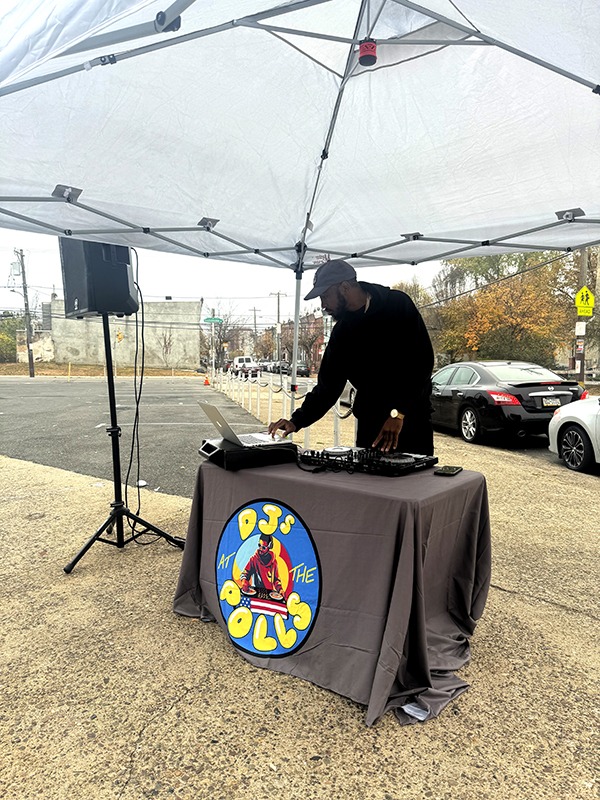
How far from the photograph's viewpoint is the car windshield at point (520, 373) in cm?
820

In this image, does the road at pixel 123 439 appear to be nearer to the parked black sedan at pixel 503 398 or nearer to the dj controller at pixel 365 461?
the parked black sedan at pixel 503 398

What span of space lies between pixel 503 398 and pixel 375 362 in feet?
18.6

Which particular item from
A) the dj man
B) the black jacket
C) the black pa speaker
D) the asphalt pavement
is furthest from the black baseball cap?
the asphalt pavement

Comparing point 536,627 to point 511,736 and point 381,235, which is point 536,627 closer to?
point 511,736

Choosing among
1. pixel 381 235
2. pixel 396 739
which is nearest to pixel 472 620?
pixel 396 739

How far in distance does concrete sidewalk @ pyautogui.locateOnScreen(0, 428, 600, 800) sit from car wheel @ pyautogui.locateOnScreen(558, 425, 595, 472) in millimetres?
3461

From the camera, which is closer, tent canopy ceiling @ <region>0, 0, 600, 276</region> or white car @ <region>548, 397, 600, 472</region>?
tent canopy ceiling @ <region>0, 0, 600, 276</region>

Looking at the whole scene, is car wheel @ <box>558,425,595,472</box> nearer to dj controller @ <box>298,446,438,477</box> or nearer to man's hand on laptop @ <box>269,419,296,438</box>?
dj controller @ <box>298,446,438,477</box>

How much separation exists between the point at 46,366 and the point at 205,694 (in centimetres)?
Result: 4904

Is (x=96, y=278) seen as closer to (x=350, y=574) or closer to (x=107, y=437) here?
(x=350, y=574)

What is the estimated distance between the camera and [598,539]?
411 cm

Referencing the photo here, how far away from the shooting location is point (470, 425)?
339 inches

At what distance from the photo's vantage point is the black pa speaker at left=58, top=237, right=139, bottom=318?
365cm

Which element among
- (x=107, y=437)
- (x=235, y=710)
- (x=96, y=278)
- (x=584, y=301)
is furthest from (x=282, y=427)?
(x=584, y=301)
